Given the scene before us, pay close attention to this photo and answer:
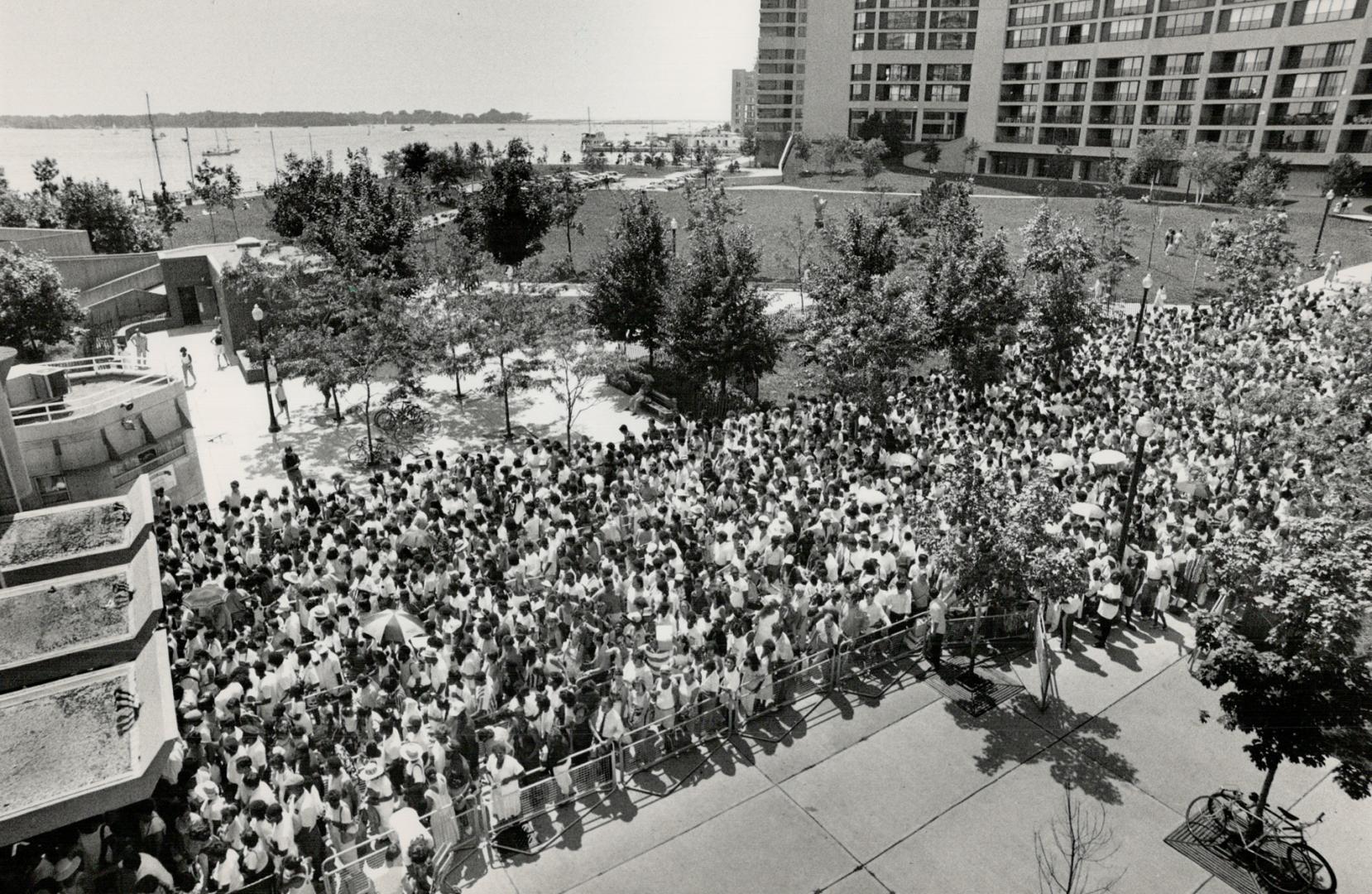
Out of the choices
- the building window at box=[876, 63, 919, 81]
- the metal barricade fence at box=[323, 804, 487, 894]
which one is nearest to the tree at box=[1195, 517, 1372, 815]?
the metal barricade fence at box=[323, 804, 487, 894]

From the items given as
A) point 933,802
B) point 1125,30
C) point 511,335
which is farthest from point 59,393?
point 1125,30

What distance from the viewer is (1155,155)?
62.2m

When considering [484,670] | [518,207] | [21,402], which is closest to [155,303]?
[518,207]

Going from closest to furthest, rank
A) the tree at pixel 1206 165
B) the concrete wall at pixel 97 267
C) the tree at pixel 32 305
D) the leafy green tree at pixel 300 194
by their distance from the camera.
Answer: the tree at pixel 32 305, the concrete wall at pixel 97 267, the leafy green tree at pixel 300 194, the tree at pixel 1206 165

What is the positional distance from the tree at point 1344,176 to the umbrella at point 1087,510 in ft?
182

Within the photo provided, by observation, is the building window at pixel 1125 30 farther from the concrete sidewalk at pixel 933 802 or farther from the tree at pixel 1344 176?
the concrete sidewalk at pixel 933 802

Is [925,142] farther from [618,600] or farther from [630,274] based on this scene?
[618,600]

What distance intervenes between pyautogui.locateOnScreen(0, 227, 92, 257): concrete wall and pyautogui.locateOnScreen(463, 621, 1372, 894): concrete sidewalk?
4024 cm

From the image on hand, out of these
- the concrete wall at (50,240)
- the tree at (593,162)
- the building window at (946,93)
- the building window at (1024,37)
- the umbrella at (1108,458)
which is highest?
the building window at (1024,37)

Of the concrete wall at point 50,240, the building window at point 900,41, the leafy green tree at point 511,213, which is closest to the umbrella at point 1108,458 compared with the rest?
the leafy green tree at point 511,213

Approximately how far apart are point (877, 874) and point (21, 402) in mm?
19236

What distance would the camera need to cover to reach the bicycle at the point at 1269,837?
30.5ft

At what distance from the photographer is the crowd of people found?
30.8 feet

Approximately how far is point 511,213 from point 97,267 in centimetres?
1940
